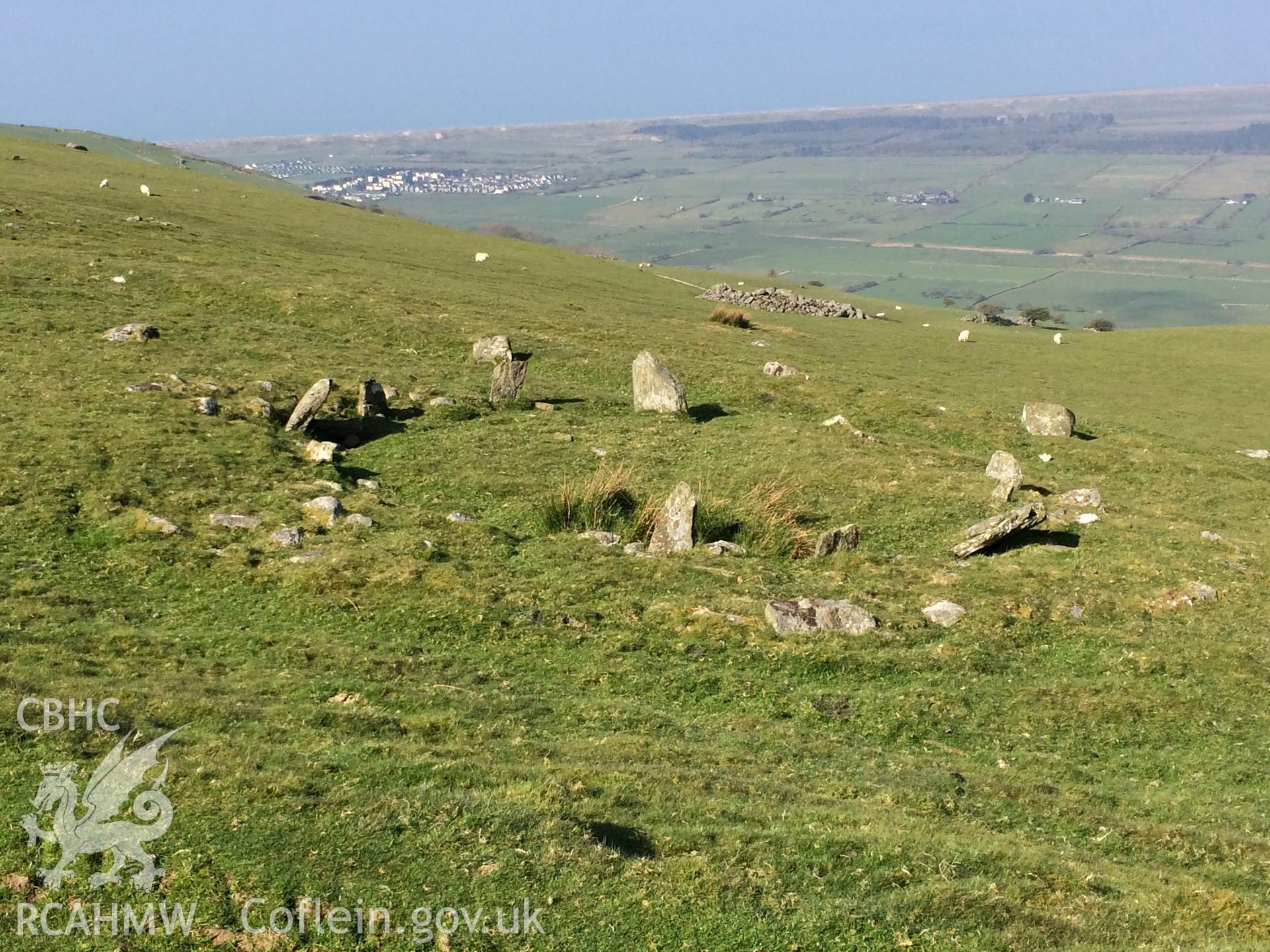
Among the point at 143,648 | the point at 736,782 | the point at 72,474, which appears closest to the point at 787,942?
the point at 736,782

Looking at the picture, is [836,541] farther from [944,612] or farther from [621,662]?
[621,662]

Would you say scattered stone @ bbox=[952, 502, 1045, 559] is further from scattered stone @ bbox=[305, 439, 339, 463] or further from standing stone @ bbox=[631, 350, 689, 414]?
scattered stone @ bbox=[305, 439, 339, 463]

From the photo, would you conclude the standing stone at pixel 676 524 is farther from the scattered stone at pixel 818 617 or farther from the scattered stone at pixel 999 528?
the scattered stone at pixel 999 528

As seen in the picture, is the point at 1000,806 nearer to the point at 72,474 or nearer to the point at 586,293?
the point at 72,474

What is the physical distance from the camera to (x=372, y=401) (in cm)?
2969

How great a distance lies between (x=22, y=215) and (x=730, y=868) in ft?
171

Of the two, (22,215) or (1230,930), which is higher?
(22,215)

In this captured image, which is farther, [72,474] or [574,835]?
[72,474]

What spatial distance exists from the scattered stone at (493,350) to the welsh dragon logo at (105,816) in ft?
93.2

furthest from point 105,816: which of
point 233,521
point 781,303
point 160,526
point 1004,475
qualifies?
point 781,303

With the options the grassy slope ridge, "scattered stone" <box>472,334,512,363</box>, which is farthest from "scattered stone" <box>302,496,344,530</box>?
"scattered stone" <box>472,334,512,363</box>

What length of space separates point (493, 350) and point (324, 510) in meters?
17.8

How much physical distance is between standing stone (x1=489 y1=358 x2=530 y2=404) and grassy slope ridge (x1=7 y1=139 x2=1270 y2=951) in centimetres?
99

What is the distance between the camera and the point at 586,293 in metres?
64.6
